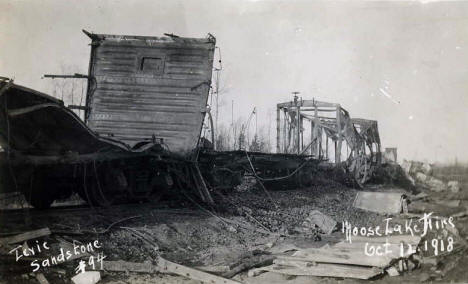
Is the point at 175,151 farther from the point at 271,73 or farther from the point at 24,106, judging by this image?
the point at 24,106

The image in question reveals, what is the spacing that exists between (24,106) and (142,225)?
Result: 2367 mm

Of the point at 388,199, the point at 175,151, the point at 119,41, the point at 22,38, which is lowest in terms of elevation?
the point at 388,199

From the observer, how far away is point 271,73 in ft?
28.8

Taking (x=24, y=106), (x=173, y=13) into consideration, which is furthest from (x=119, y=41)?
(x=24, y=106)

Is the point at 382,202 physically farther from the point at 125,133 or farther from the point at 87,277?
the point at 87,277

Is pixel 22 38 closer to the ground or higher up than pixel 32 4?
closer to the ground

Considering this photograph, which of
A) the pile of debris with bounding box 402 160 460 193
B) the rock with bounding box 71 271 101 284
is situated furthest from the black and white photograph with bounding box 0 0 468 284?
the pile of debris with bounding box 402 160 460 193
